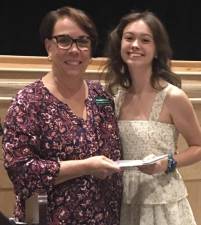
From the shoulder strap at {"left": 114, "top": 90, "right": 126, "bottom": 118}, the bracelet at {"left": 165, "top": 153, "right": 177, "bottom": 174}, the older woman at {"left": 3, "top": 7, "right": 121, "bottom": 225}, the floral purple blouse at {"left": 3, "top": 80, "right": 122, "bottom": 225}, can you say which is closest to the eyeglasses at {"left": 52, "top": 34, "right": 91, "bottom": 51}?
the older woman at {"left": 3, "top": 7, "right": 121, "bottom": 225}

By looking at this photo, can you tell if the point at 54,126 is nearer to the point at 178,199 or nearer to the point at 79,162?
the point at 79,162

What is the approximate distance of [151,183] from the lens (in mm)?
1758

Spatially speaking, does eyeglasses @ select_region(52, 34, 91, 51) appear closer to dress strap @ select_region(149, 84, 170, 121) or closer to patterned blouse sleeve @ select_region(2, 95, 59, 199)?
patterned blouse sleeve @ select_region(2, 95, 59, 199)

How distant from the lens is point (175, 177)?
5.86 feet

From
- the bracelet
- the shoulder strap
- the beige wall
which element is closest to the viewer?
the bracelet

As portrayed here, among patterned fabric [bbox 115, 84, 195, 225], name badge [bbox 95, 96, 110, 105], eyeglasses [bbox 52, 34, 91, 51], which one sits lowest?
patterned fabric [bbox 115, 84, 195, 225]

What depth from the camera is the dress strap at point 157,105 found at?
5.77 feet

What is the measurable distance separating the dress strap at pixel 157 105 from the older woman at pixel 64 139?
0.56ft

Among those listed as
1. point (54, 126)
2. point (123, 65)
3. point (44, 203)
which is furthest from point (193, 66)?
point (44, 203)

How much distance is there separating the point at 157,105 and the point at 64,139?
0.36 metres

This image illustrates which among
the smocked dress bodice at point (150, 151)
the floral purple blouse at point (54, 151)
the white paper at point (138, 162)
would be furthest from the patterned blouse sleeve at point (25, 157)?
the smocked dress bodice at point (150, 151)

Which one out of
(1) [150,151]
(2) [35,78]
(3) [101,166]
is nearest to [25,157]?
(3) [101,166]

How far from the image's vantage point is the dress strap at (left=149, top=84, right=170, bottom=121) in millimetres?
1760

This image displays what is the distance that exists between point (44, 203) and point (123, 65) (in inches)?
26.4
